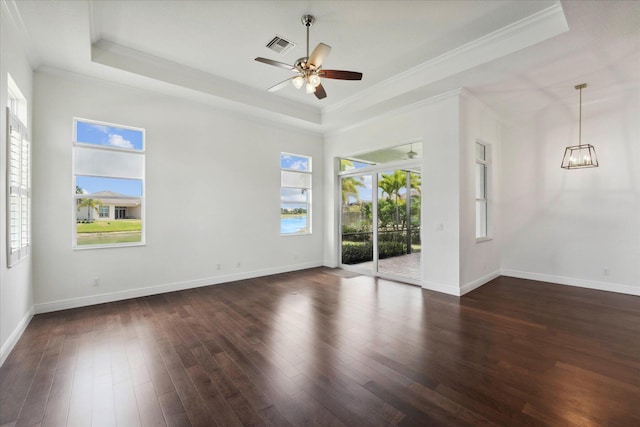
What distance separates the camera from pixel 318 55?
2.97 meters

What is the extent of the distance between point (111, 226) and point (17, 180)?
4.52 ft

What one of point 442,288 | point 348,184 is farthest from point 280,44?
A: point 442,288

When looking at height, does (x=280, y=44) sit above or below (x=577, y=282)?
above

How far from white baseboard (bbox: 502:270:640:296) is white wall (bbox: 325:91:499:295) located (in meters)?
0.79

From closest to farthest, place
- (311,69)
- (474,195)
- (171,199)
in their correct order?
(311,69) < (171,199) < (474,195)

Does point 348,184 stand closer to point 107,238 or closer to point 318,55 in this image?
point 318,55

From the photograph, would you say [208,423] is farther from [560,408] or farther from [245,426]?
[560,408]

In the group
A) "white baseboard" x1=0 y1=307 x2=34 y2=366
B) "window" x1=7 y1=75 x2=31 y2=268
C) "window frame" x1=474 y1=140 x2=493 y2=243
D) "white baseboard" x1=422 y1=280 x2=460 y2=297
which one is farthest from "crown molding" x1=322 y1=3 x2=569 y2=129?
"white baseboard" x1=0 y1=307 x2=34 y2=366

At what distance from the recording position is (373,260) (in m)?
5.88

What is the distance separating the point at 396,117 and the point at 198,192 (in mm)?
3889

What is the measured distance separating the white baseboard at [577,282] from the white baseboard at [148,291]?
15.3ft

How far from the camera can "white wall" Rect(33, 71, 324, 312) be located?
3.75 meters

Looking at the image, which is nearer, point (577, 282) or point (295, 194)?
point (577, 282)

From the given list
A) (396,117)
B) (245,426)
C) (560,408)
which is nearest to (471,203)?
(396,117)
